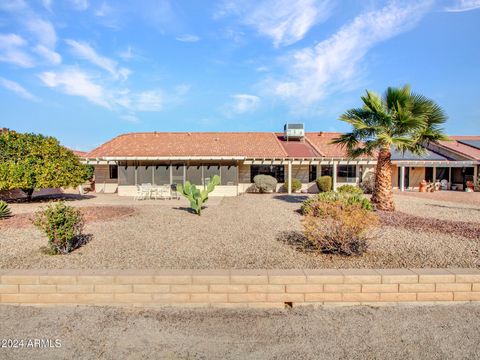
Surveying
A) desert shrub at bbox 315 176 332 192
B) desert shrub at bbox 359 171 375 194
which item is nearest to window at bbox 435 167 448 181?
desert shrub at bbox 359 171 375 194

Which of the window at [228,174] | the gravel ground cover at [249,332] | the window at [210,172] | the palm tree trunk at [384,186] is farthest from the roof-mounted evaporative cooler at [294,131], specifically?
the gravel ground cover at [249,332]

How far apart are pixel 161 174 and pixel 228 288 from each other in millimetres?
16251

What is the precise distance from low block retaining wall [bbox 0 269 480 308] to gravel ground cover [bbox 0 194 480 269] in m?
0.88

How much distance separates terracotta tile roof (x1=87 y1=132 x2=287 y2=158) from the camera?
20.1m

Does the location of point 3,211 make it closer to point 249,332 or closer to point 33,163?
point 33,163

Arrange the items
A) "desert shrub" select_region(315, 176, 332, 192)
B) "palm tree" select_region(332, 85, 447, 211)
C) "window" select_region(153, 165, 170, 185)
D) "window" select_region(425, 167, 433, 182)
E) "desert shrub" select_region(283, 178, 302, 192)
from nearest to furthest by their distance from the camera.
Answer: "palm tree" select_region(332, 85, 447, 211) → "window" select_region(153, 165, 170, 185) → "desert shrub" select_region(315, 176, 332, 192) → "desert shrub" select_region(283, 178, 302, 192) → "window" select_region(425, 167, 433, 182)

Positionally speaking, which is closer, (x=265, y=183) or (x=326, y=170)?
(x=265, y=183)

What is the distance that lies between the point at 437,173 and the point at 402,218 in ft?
64.6

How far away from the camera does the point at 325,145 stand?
76.1 ft

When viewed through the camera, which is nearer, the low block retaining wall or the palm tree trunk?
the low block retaining wall

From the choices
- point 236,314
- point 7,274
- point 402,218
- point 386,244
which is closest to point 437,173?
point 402,218

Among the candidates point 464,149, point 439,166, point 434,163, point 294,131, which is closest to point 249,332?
point 294,131

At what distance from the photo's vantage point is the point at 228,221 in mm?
8695

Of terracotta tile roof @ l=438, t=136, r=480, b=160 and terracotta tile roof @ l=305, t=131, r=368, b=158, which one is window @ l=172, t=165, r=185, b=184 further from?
terracotta tile roof @ l=438, t=136, r=480, b=160
